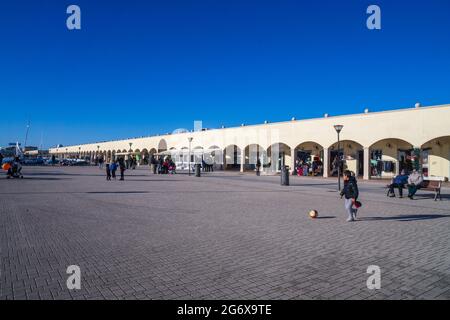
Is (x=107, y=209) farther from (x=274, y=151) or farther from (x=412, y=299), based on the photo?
(x=274, y=151)

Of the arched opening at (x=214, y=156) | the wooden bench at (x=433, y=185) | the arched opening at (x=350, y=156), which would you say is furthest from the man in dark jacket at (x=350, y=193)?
the arched opening at (x=214, y=156)

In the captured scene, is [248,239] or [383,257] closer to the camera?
[383,257]

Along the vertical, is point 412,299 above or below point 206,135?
below

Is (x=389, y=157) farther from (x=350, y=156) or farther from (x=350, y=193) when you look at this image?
(x=350, y=193)

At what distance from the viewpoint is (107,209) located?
9992 mm

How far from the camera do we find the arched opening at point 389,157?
24.5 meters

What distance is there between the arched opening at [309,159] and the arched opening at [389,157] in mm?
4612

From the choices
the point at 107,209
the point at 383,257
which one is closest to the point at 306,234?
the point at 383,257

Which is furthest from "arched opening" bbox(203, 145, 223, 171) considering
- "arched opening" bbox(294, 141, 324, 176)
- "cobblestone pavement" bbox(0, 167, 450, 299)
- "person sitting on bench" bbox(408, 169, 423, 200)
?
"cobblestone pavement" bbox(0, 167, 450, 299)

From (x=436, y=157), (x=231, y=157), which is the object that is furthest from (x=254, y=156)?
(x=436, y=157)

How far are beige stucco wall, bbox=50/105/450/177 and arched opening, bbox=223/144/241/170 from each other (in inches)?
49.5
